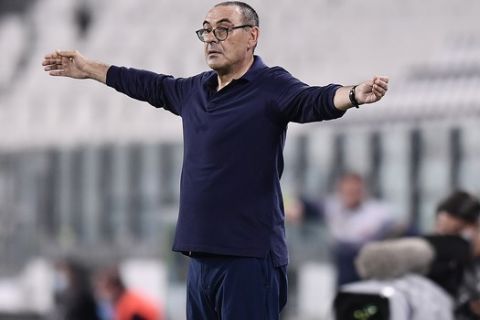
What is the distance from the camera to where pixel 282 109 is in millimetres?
3012

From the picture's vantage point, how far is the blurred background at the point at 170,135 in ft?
26.2

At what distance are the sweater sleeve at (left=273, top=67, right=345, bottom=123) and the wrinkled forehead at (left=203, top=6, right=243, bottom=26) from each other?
0.14m

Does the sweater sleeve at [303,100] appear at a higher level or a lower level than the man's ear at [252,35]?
lower

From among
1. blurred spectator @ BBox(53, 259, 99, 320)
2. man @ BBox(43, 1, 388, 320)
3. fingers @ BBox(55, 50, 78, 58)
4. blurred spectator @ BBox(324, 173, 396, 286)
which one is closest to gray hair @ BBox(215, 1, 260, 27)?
man @ BBox(43, 1, 388, 320)

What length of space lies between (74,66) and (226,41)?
49cm

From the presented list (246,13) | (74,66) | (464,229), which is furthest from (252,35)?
(464,229)

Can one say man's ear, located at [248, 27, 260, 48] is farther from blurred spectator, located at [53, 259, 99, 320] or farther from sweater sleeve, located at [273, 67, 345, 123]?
Answer: blurred spectator, located at [53, 259, 99, 320]

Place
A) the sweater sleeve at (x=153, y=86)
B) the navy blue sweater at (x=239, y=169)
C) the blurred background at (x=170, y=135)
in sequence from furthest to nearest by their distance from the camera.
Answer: the blurred background at (x=170, y=135) → the sweater sleeve at (x=153, y=86) → the navy blue sweater at (x=239, y=169)

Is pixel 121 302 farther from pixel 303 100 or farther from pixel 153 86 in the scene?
pixel 303 100

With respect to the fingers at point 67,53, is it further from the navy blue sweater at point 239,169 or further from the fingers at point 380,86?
the fingers at point 380,86

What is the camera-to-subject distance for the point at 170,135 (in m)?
9.36

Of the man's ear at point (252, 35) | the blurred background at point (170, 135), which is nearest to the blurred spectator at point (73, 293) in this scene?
the blurred background at point (170, 135)

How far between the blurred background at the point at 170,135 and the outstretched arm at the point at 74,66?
10.4 ft

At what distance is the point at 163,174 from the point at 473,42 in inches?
96.4
